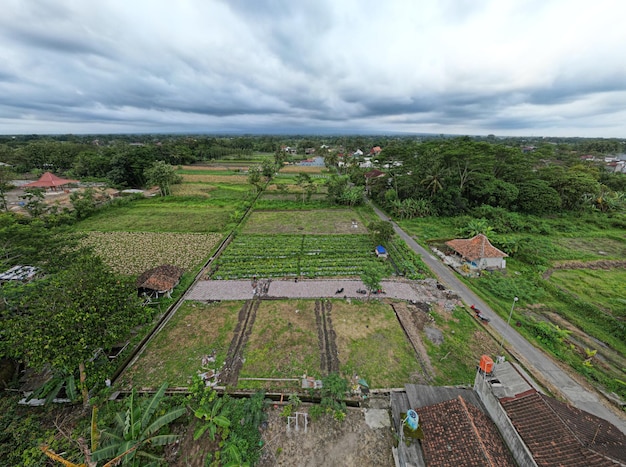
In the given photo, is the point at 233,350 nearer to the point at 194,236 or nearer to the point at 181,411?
the point at 181,411

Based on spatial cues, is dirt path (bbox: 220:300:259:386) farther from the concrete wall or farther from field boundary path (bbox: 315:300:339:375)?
the concrete wall

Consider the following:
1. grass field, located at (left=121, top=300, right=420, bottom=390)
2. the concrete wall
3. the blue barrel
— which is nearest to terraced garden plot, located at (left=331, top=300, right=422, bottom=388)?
grass field, located at (left=121, top=300, right=420, bottom=390)

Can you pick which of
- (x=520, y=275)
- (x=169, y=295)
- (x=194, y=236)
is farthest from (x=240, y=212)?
(x=520, y=275)

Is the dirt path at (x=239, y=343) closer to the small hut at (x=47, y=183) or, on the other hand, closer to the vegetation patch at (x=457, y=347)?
the vegetation patch at (x=457, y=347)

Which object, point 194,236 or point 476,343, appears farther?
point 194,236

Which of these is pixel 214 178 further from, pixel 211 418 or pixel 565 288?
pixel 565 288
